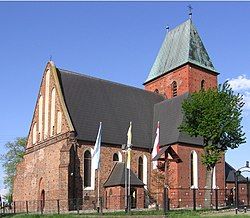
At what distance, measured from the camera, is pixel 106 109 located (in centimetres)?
4228

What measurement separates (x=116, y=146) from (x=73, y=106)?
222 inches

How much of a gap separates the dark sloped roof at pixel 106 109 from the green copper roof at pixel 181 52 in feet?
25.1

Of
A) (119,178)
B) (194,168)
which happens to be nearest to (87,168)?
(119,178)

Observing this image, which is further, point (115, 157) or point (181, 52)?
point (181, 52)

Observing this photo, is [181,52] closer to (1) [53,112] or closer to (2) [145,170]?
(2) [145,170]

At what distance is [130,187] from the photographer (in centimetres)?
3609

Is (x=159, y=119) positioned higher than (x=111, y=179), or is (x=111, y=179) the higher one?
(x=159, y=119)

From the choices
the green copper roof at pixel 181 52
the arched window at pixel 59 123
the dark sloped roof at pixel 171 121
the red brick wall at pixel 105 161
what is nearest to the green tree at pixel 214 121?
the dark sloped roof at pixel 171 121

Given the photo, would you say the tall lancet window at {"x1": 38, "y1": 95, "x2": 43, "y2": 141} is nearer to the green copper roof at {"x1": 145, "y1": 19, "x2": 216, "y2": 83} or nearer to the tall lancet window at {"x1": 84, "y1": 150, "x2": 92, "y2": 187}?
the tall lancet window at {"x1": 84, "y1": 150, "x2": 92, "y2": 187}

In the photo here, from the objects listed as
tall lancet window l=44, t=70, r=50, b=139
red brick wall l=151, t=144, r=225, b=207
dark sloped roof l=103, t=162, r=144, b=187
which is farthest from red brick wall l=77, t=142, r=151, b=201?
tall lancet window l=44, t=70, r=50, b=139

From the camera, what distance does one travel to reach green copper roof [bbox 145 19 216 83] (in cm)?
5084

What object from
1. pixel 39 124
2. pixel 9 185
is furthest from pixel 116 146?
pixel 9 185

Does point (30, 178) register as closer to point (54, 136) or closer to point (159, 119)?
point (54, 136)

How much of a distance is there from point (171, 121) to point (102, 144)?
7.94 m
